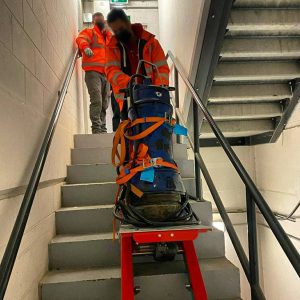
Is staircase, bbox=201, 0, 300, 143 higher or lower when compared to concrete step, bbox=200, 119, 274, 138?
higher

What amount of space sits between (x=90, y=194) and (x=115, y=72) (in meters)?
0.97

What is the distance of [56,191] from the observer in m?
2.25

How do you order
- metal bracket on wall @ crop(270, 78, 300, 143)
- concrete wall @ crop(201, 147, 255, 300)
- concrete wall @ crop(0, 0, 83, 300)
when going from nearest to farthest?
1. concrete wall @ crop(0, 0, 83, 300)
2. metal bracket on wall @ crop(270, 78, 300, 143)
3. concrete wall @ crop(201, 147, 255, 300)

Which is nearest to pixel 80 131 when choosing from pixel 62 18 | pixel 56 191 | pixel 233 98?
pixel 62 18

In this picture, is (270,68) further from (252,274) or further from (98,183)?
(252,274)

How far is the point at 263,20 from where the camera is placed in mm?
2480

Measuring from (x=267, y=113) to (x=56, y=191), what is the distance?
92.7 inches

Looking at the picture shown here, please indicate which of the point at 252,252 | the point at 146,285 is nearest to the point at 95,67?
the point at 146,285

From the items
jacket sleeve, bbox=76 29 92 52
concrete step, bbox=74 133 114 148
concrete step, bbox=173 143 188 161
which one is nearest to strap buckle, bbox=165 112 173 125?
concrete step, bbox=173 143 188 161

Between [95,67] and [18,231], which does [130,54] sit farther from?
[18,231]

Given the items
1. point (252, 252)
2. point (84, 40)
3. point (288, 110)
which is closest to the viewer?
point (252, 252)

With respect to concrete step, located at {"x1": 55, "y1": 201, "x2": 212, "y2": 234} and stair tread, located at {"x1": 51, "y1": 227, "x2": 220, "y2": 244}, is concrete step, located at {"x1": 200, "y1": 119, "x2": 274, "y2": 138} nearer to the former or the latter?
concrete step, located at {"x1": 55, "y1": 201, "x2": 212, "y2": 234}

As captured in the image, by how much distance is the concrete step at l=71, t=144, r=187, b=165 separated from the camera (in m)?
2.84

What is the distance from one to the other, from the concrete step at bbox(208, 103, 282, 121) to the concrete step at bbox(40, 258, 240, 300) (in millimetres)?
1932
